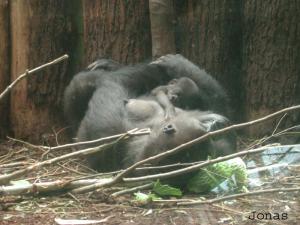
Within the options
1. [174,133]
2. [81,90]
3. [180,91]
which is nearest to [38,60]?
[81,90]

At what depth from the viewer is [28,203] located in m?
2.54

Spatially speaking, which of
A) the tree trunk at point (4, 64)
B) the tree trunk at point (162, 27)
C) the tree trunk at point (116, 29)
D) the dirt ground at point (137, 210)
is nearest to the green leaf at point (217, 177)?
the dirt ground at point (137, 210)

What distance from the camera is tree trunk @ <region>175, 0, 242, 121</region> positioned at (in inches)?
132

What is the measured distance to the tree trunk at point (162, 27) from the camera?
342cm

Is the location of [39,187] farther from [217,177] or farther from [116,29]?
[116,29]

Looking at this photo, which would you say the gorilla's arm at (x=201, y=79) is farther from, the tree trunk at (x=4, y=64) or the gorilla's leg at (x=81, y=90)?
the tree trunk at (x=4, y=64)

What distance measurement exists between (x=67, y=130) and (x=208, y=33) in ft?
3.26

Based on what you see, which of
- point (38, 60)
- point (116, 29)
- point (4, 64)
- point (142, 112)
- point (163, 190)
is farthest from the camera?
point (4, 64)

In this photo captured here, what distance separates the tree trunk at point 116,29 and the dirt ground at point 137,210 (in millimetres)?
1207

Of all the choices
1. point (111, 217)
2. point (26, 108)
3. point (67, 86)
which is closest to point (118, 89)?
point (67, 86)

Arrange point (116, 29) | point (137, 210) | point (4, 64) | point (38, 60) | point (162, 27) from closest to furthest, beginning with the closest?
point (137, 210) → point (162, 27) → point (116, 29) → point (38, 60) → point (4, 64)

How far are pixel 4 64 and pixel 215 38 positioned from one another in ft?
4.24

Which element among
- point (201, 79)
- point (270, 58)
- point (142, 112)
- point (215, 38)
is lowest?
point (142, 112)

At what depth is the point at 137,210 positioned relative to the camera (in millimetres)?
2445
